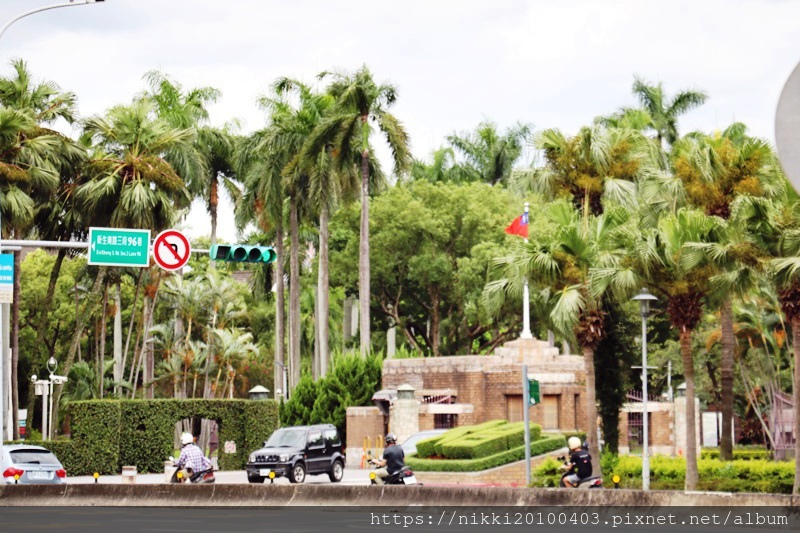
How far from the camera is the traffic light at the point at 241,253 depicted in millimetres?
26922

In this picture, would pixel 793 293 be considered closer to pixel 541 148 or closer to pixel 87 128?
pixel 541 148

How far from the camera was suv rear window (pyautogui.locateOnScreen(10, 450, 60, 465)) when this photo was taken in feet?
97.9

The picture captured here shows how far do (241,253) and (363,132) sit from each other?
31.7m

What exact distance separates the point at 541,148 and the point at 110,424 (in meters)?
17.5

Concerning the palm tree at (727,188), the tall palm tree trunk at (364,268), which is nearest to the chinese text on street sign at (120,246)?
the palm tree at (727,188)

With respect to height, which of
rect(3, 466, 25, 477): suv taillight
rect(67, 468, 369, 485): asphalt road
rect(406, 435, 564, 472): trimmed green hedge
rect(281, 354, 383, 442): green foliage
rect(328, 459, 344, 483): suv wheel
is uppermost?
rect(281, 354, 383, 442): green foliage

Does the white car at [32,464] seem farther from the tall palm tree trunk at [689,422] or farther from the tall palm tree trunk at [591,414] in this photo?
the tall palm tree trunk at [689,422]

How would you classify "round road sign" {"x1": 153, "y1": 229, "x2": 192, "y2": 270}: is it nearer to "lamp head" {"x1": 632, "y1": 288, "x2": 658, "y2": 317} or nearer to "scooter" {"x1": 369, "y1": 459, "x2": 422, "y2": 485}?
"scooter" {"x1": 369, "y1": 459, "x2": 422, "y2": 485}

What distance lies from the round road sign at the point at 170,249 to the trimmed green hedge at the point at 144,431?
54.7ft

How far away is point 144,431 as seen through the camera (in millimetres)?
44406

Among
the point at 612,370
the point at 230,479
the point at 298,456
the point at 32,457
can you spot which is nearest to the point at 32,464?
the point at 32,457

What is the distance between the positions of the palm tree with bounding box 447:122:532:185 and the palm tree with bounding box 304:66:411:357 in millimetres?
21710

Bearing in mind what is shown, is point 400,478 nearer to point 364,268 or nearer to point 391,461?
point 391,461

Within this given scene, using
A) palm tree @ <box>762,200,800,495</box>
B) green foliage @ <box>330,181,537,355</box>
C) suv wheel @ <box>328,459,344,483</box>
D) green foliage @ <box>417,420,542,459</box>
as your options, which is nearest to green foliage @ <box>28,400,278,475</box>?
suv wheel @ <box>328,459,344,483</box>
